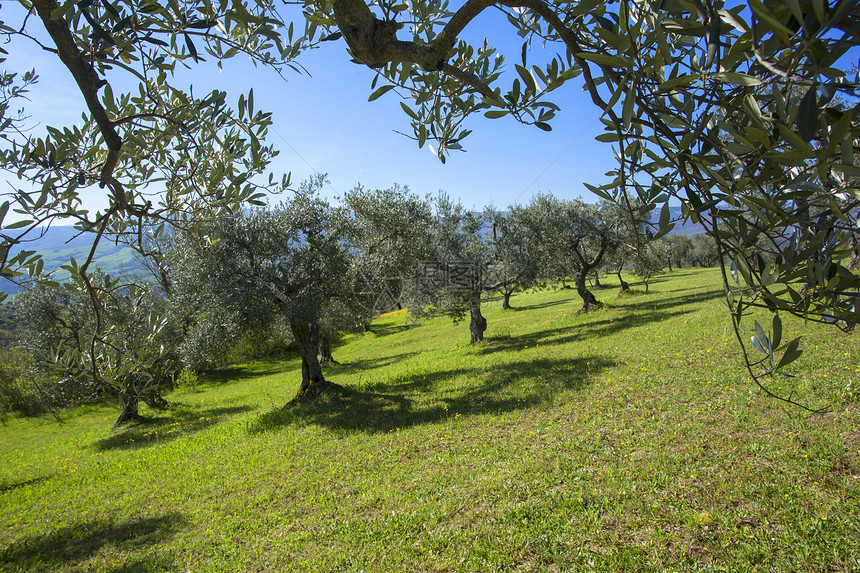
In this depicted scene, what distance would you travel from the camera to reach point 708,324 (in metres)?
13.6

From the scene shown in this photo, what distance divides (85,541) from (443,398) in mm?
7643

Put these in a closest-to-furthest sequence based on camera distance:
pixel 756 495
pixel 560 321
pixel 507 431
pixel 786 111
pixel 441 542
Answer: pixel 786 111 < pixel 756 495 < pixel 441 542 < pixel 507 431 < pixel 560 321

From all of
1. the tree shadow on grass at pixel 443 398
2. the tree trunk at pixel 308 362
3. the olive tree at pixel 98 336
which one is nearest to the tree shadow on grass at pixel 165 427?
the olive tree at pixel 98 336

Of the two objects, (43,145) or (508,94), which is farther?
(43,145)

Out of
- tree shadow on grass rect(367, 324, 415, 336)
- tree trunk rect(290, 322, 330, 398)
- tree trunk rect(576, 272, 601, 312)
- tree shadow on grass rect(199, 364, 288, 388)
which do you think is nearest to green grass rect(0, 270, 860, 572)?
tree trunk rect(290, 322, 330, 398)

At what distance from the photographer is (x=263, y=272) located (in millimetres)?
12594

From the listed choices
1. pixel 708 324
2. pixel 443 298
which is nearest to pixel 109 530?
pixel 443 298

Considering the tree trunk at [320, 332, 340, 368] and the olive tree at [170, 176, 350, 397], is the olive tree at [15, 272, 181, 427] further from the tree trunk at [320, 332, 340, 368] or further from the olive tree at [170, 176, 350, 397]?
the tree trunk at [320, 332, 340, 368]

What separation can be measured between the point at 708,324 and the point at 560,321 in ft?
31.5

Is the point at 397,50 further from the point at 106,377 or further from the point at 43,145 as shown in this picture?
the point at 43,145

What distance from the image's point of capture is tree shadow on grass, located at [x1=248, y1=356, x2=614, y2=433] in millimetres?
10273

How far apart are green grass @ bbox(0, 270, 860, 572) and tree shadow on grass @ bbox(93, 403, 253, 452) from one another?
0.35 m

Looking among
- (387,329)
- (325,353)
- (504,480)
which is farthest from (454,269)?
(387,329)

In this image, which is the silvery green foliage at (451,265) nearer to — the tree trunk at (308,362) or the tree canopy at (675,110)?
the tree trunk at (308,362)
